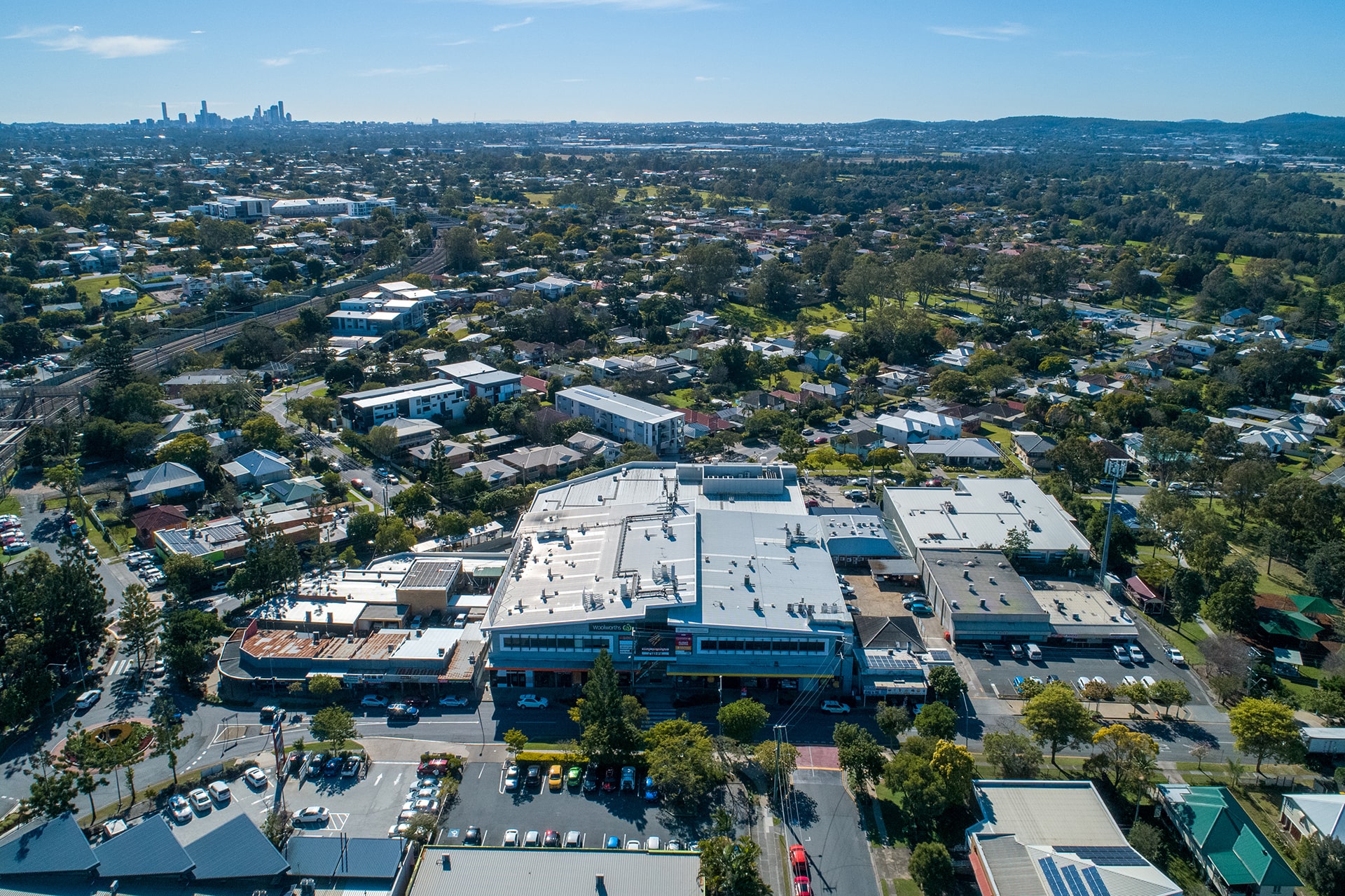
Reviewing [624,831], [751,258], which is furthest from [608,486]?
[751,258]

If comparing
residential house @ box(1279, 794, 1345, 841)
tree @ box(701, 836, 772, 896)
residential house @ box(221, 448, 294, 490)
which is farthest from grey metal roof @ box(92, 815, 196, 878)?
residential house @ box(1279, 794, 1345, 841)

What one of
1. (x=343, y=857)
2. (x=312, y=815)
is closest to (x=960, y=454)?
(x=312, y=815)

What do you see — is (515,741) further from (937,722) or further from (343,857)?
(937,722)

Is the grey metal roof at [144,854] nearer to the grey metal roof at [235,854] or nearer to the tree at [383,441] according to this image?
the grey metal roof at [235,854]

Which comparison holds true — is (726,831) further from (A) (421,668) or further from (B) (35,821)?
(B) (35,821)

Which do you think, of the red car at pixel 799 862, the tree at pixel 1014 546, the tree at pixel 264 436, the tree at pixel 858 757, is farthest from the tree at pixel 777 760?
the tree at pixel 264 436

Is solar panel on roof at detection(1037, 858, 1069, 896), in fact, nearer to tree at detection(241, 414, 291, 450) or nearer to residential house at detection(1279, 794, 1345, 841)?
residential house at detection(1279, 794, 1345, 841)
